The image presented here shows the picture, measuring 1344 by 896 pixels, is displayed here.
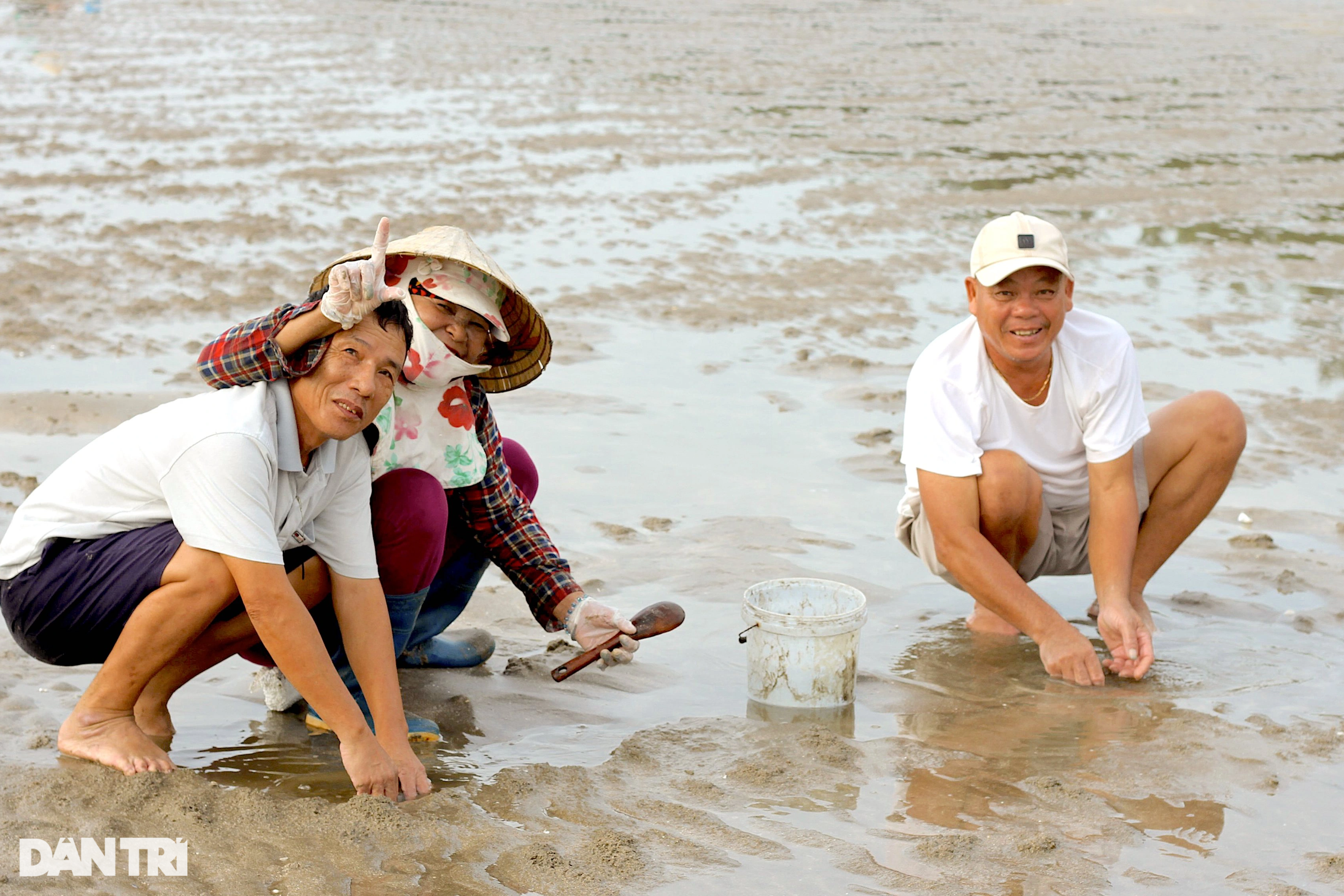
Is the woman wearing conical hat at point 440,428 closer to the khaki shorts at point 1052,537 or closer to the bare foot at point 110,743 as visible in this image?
the bare foot at point 110,743

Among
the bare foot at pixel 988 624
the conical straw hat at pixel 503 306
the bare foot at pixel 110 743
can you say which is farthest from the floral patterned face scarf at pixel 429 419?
the bare foot at pixel 988 624

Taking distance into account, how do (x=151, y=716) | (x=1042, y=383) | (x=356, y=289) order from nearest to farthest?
1. (x=356, y=289)
2. (x=151, y=716)
3. (x=1042, y=383)

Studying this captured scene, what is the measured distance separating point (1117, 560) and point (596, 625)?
1.39 metres

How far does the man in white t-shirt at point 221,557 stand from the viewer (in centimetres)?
273

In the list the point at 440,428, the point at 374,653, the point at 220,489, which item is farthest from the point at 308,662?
the point at 440,428

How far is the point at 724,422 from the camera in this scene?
18.0 ft

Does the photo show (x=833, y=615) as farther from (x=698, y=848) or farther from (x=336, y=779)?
(x=336, y=779)

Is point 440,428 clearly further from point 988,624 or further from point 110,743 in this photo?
point 988,624

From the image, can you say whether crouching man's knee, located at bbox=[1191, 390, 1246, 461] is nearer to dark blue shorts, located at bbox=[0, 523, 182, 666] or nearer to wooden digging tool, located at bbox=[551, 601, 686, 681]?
wooden digging tool, located at bbox=[551, 601, 686, 681]

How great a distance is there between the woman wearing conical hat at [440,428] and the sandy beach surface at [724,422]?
0.90ft

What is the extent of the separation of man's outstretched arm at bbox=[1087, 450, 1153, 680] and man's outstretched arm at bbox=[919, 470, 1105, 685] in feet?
0.25

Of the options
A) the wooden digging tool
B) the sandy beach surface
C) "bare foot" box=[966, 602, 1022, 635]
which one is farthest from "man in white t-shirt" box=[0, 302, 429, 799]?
"bare foot" box=[966, 602, 1022, 635]

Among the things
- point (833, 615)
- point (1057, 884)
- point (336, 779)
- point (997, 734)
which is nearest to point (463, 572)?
point (336, 779)

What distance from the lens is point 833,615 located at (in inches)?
136
